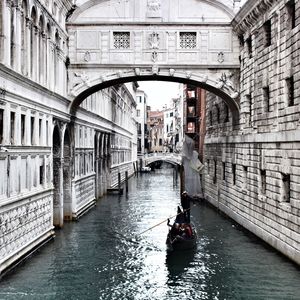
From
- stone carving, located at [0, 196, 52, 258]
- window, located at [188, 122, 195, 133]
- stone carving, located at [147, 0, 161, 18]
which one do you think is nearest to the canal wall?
stone carving, located at [147, 0, 161, 18]

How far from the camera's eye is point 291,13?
15.4 meters

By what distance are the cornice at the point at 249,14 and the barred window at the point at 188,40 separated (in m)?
1.52

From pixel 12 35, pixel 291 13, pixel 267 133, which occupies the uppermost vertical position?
pixel 291 13

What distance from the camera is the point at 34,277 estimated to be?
43.0ft

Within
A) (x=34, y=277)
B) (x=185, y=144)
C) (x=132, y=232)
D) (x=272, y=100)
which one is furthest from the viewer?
(x=185, y=144)

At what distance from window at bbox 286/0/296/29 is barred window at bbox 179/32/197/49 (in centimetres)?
574

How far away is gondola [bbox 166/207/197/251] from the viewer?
1630cm

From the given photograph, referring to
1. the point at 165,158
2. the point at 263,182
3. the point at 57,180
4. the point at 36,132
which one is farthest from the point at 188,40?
the point at 165,158

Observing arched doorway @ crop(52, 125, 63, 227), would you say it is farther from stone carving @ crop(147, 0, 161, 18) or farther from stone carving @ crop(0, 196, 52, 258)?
stone carving @ crop(147, 0, 161, 18)

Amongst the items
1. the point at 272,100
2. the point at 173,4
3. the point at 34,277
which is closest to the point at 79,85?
the point at 173,4

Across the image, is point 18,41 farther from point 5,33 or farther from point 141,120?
point 141,120

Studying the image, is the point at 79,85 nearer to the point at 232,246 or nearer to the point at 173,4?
the point at 173,4

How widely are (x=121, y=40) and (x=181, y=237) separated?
831 centimetres

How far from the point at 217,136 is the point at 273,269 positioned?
13506mm
